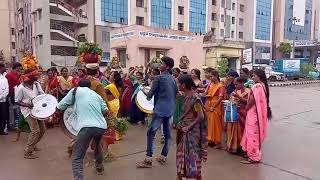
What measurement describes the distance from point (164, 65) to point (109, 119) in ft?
4.11

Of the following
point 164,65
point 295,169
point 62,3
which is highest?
point 62,3

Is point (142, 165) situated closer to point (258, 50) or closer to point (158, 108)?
point (158, 108)

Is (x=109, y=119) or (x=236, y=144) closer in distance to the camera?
(x=109, y=119)

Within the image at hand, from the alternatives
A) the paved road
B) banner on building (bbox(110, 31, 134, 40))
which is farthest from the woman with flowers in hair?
banner on building (bbox(110, 31, 134, 40))

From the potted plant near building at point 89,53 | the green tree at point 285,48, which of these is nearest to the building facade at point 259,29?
the green tree at point 285,48

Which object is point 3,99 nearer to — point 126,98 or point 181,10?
point 126,98

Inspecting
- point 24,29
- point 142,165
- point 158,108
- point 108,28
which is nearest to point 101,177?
point 142,165

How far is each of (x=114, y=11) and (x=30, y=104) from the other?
32.7m

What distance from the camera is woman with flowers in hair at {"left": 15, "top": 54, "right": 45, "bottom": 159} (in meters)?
6.04

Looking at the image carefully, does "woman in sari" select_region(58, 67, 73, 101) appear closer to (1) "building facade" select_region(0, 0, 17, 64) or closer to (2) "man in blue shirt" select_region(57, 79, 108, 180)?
(2) "man in blue shirt" select_region(57, 79, 108, 180)

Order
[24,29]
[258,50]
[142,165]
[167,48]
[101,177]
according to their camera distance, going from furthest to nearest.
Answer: [258,50] → [24,29] → [167,48] → [142,165] → [101,177]

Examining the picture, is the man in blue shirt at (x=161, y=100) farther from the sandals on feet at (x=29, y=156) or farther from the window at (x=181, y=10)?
the window at (x=181, y=10)

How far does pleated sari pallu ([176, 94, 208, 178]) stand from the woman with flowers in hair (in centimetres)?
290

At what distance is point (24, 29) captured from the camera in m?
45.8
